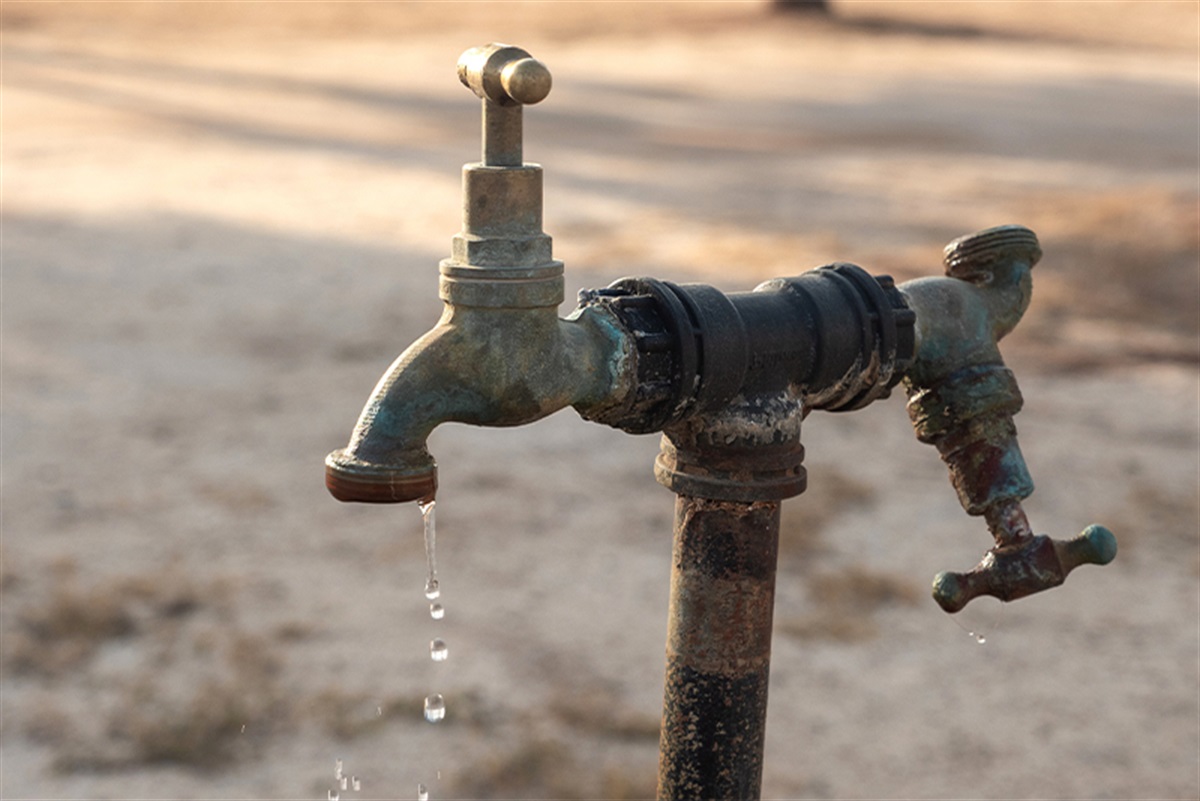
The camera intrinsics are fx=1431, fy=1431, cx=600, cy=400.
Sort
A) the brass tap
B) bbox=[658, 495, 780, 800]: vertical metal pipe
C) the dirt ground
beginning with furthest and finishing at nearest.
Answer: the dirt ground, bbox=[658, 495, 780, 800]: vertical metal pipe, the brass tap

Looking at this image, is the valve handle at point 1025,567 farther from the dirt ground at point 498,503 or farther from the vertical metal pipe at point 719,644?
the dirt ground at point 498,503

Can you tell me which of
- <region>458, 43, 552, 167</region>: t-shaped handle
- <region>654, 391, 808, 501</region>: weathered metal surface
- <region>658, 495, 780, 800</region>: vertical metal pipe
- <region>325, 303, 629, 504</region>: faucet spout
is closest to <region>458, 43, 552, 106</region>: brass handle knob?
<region>458, 43, 552, 167</region>: t-shaped handle

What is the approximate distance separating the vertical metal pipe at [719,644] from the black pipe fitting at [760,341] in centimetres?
17

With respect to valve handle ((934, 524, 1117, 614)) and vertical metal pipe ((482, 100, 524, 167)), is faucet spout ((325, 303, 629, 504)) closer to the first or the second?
vertical metal pipe ((482, 100, 524, 167))

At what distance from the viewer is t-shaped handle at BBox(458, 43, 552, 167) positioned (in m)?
1.59

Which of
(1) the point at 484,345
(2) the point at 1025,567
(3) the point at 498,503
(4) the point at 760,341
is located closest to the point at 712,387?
(4) the point at 760,341

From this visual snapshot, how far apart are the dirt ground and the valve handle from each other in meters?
1.92

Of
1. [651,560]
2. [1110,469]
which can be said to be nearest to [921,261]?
[1110,469]

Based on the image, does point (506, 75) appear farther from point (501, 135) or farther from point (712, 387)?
point (712, 387)

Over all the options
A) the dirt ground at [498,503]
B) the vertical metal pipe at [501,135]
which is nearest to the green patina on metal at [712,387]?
the vertical metal pipe at [501,135]

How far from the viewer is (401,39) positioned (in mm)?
19000

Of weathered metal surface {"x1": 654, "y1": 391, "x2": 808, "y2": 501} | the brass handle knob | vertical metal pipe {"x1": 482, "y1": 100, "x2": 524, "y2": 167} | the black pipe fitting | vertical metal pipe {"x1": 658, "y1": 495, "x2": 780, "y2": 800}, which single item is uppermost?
the brass handle knob

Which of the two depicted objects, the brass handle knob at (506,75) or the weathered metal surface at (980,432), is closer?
the brass handle knob at (506,75)

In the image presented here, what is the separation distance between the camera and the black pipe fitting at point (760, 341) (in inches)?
71.3
